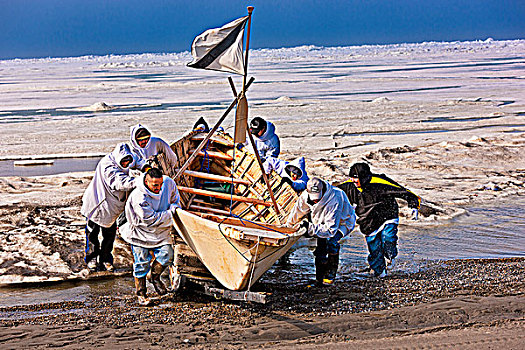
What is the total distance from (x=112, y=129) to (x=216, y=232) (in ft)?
39.7

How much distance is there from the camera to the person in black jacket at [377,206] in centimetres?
643

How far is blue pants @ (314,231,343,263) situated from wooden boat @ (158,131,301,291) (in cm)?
45

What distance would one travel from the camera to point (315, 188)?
593 cm

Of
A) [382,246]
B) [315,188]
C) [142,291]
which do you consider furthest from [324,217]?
[142,291]

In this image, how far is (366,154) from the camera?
13.2 m

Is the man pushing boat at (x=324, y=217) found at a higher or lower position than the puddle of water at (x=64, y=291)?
higher

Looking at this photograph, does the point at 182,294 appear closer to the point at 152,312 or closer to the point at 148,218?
the point at 152,312

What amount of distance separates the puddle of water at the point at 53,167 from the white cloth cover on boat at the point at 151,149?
16.6ft

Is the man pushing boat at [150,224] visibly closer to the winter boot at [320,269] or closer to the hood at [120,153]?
the hood at [120,153]

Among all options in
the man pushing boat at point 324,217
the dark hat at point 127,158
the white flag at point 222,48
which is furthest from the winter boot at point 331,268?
the dark hat at point 127,158

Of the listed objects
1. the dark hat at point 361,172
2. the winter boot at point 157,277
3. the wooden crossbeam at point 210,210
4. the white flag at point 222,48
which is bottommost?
the winter boot at point 157,277

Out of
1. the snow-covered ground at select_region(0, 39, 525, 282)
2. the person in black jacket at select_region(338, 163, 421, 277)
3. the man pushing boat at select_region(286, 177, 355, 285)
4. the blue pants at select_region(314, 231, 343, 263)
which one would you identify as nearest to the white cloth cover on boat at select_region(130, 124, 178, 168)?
the snow-covered ground at select_region(0, 39, 525, 282)

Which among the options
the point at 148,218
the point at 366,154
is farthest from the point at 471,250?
the point at 366,154

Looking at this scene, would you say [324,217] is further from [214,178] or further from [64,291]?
[64,291]
